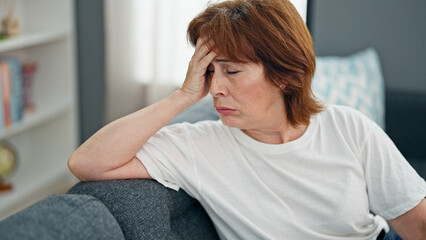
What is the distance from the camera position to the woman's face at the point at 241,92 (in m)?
1.35

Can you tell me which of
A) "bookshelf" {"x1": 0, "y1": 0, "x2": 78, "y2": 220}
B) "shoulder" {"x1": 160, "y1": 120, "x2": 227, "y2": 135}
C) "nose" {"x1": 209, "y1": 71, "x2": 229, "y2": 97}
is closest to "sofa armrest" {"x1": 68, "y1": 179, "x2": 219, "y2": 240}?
"shoulder" {"x1": 160, "y1": 120, "x2": 227, "y2": 135}

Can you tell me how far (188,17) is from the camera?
9.75 feet

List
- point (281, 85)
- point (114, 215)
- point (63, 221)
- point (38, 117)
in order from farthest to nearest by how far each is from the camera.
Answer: point (38, 117)
point (281, 85)
point (114, 215)
point (63, 221)

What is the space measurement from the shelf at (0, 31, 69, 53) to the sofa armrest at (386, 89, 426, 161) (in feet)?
5.67

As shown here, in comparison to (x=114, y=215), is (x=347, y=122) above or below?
above

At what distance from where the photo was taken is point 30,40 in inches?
106

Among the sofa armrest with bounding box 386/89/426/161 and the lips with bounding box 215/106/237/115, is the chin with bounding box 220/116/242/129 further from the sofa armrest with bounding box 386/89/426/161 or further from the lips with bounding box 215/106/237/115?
the sofa armrest with bounding box 386/89/426/161

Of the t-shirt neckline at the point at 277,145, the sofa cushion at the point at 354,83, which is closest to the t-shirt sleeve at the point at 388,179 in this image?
the t-shirt neckline at the point at 277,145

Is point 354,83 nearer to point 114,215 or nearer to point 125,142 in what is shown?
point 125,142

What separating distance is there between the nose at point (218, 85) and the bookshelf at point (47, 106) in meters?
1.67

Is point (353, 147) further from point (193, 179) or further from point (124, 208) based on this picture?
point (124, 208)

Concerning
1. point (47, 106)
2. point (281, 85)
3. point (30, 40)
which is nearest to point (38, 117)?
point (47, 106)

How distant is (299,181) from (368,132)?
0.71 feet

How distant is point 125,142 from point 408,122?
165 cm
